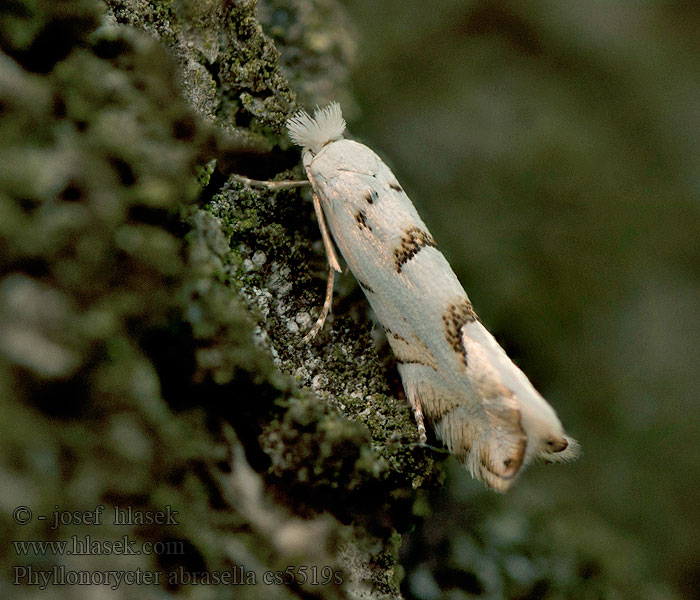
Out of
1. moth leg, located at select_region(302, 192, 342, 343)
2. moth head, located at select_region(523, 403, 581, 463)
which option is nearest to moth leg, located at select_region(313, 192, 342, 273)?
moth leg, located at select_region(302, 192, 342, 343)

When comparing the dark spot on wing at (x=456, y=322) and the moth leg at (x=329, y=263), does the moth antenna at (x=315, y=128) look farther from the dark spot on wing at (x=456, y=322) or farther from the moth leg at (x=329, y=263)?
the dark spot on wing at (x=456, y=322)

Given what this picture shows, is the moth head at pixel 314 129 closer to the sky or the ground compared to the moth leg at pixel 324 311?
closer to the sky

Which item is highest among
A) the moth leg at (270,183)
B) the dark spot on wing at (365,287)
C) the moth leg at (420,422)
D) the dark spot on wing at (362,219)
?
the dark spot on wing at (362,219)

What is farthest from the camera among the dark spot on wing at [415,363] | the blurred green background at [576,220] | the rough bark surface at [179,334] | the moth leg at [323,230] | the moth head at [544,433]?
the blurred green background at [576,220]

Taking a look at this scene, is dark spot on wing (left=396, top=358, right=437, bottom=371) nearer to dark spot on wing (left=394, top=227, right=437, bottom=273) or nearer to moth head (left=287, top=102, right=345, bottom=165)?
dark spot on wing (left=394, top=227, right=437, bottom=273)

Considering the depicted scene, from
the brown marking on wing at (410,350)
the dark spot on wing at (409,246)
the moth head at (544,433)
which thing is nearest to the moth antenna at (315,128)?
the dark spot on wing at (409,246)

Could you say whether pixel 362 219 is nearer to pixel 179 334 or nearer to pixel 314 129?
pixel 314 129

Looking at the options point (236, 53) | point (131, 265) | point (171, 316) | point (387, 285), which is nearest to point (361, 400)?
point (387, 285)

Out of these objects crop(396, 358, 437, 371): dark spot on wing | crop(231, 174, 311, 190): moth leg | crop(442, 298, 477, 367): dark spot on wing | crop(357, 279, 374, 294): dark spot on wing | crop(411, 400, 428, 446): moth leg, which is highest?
crop(442, 298, 477, 367): dark spot on wing
